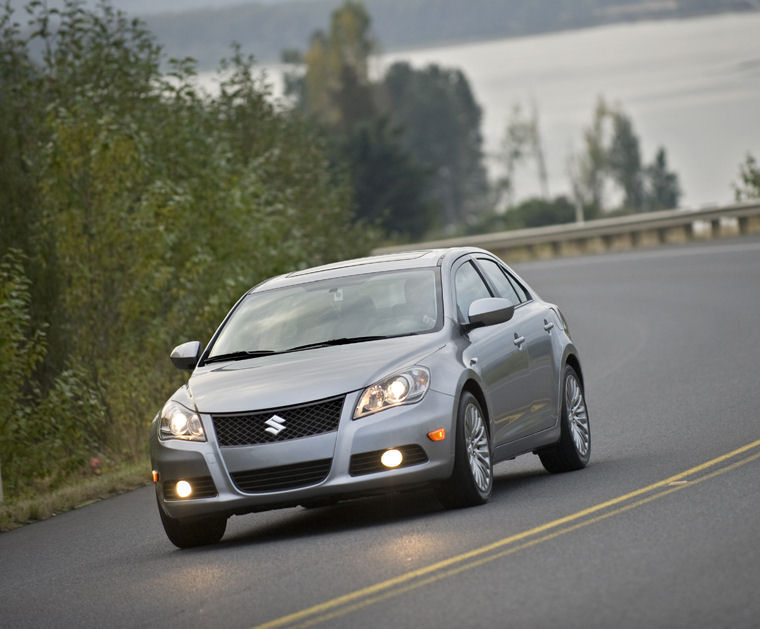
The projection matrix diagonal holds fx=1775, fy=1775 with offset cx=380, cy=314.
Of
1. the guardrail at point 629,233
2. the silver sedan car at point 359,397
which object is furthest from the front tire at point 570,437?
the guardrail at point 629,233

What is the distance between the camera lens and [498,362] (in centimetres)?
1141

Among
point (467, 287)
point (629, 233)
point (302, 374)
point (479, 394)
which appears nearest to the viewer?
point (302, 374)

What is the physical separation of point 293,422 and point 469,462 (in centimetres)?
112

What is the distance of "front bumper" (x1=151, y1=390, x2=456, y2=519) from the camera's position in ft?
33.2

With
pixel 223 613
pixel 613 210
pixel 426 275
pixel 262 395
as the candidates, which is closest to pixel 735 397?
pixel 426 275

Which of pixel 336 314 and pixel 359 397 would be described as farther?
pixel 336 314

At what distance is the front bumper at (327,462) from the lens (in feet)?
33.2

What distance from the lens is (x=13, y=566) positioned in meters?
11.4

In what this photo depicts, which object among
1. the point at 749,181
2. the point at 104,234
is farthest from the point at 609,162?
the point at 104,234

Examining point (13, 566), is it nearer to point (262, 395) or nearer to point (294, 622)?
point (262, 395)

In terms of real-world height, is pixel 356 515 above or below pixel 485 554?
below

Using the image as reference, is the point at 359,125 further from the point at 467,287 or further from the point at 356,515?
the point at 356,515

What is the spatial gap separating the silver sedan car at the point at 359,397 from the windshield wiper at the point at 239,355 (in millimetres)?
11

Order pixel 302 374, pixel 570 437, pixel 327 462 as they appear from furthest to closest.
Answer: pixel 570 437 → pixel 302 374 → pixel 327 462
